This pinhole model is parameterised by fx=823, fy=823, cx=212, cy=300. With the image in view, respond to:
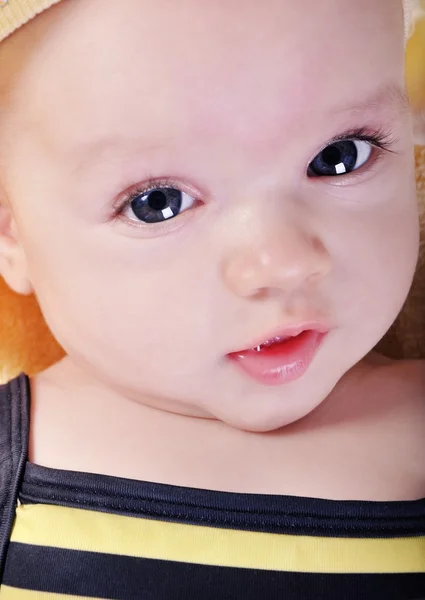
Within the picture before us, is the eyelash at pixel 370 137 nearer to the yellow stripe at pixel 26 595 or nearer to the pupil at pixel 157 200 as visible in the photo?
the pupil at pixel 157 200

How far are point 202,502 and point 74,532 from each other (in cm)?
11

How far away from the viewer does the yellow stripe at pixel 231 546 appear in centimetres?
68

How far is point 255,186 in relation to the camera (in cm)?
63

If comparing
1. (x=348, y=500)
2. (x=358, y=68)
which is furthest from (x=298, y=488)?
(x=358, y=68)

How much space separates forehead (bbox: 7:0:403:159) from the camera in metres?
0.60

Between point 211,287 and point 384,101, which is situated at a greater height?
point 384,101

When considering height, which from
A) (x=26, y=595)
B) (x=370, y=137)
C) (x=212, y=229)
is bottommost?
(x=26, y=595)

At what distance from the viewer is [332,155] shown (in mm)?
688

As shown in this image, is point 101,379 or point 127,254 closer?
point 127,254

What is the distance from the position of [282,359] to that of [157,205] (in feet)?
0.55

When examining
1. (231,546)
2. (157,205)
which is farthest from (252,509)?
(157,205)

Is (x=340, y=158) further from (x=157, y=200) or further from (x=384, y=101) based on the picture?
(x=157, y=200)

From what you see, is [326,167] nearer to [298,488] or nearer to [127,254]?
[127,254]

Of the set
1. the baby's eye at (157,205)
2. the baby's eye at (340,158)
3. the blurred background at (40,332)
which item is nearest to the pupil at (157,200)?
the baby's eye at (157,205)
